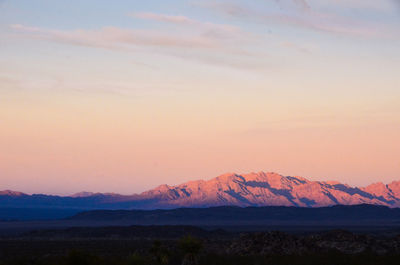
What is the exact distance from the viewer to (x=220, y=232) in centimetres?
11956

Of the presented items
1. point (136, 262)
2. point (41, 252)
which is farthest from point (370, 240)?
point (41, 252)

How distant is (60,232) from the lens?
124 meters

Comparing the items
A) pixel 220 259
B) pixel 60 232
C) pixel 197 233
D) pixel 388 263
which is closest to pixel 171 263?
pixel 220 259

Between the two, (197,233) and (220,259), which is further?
(197,233)

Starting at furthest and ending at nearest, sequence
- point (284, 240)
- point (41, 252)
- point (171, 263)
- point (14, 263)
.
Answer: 1. point (41, 252)
2. point (284, 240)
3. point (171, 263)
4. point (14, 263)

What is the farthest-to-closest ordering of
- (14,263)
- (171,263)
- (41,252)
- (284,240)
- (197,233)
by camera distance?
(197,233) → (41,252) → (284,240) → (171,263) → (14,263)

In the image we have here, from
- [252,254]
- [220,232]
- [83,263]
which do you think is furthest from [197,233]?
[83,263]

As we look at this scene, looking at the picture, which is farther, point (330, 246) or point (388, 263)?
point (330, 246)

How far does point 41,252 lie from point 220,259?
Answer: 2278 cm

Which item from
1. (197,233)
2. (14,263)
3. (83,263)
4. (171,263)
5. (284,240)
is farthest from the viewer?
(197,233)

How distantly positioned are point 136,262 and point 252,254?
1515cm

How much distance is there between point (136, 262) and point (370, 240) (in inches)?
1105

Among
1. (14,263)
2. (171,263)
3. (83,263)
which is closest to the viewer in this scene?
(83,263)

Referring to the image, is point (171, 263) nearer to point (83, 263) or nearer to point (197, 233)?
point (83, 263)
